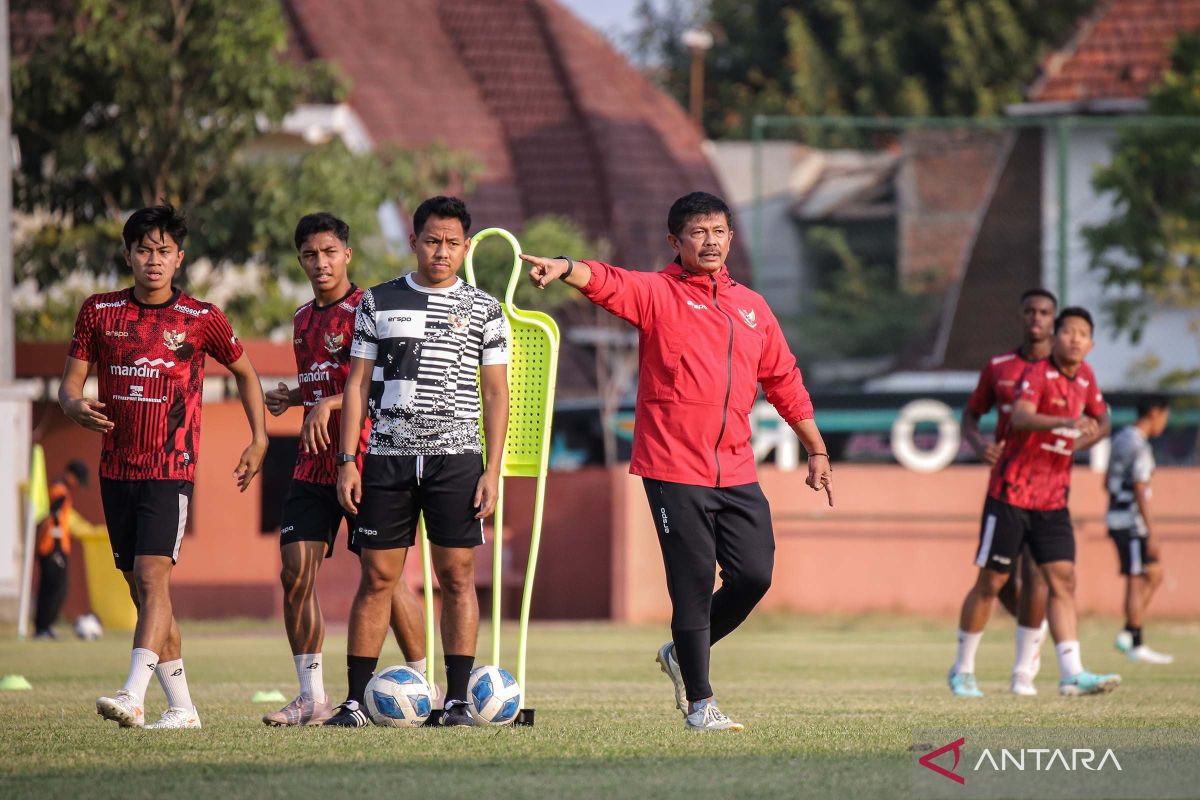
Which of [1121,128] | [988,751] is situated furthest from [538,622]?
[988,751]

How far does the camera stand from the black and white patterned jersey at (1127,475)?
15.6 metres

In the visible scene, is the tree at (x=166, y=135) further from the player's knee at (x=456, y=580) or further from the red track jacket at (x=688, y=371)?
the player's knee at (x=456, y=580)

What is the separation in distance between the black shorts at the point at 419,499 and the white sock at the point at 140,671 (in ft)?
3.16

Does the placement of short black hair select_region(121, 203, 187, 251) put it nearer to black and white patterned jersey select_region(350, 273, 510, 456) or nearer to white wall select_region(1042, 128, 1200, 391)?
black and white patterned jersey select_region(350, 273, 510, 456)

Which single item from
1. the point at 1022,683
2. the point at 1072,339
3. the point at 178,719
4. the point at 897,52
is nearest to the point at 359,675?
the point at 178,719

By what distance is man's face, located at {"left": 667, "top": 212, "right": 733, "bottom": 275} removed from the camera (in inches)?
313

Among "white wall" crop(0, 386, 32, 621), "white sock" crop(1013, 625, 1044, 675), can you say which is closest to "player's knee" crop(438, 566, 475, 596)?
"white sock" crop(1013, 625, 1044, 675)

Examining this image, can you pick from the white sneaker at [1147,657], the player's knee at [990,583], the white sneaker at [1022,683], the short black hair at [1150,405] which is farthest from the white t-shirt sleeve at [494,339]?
the short black hair at [1150,405]

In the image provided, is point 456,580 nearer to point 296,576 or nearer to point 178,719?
point 296,576

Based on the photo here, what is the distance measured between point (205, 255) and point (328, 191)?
1.55m

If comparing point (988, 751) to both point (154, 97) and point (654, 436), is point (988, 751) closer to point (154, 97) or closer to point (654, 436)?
point (654, 436)

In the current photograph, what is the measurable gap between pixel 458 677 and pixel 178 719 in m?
1.15

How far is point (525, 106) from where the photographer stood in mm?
40969

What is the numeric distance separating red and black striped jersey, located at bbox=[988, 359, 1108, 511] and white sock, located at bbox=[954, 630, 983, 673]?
82cm
